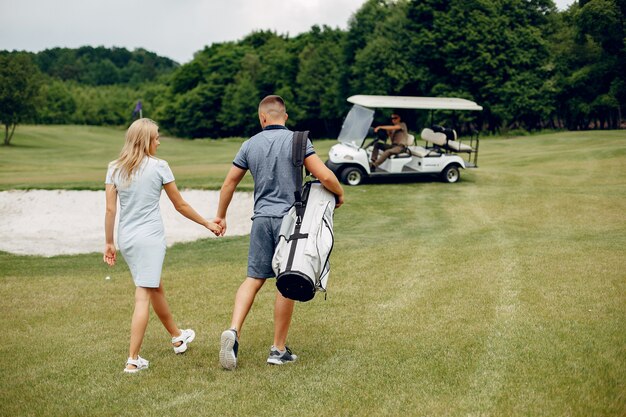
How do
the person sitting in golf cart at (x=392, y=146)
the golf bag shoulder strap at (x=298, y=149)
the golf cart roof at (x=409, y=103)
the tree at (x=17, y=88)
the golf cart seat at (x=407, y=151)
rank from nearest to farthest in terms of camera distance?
the golf bag shoulder strap at (x=298, y=149) → the golf cart roof at (x=409, y=103) → the person sitting in golf cart at (x=392, y=146) → the golf cart seat at (x=407, y=151) → the tree at (x=17, y=88)

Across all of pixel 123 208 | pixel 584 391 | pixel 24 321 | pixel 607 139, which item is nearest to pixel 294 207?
pixel 123 208

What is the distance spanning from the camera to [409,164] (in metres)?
18.9

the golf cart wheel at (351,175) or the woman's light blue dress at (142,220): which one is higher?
the woman's light blue dress at (142,220)

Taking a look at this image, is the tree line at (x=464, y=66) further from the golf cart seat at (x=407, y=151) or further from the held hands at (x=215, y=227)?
the held hands at (x=215, y=227)

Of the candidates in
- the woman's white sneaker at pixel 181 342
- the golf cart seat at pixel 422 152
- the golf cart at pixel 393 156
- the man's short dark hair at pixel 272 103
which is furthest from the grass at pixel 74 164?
the man's short dark hair at pixel 272 103

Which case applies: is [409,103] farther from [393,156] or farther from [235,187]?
[235,187]

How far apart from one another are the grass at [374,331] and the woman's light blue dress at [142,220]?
83 centimetres

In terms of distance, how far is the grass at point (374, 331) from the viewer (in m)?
4.16

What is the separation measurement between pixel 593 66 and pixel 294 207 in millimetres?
51354

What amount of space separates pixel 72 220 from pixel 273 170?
Result: 14.2 meters

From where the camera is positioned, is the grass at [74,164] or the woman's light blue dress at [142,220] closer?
the woman's light blue dress at [142,220]

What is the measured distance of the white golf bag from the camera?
4586mm

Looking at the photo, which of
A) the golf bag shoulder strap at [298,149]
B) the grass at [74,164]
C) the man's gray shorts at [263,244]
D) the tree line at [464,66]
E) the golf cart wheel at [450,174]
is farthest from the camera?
the tree line at [464,66]

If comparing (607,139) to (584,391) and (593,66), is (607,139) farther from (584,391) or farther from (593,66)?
(584,391)
